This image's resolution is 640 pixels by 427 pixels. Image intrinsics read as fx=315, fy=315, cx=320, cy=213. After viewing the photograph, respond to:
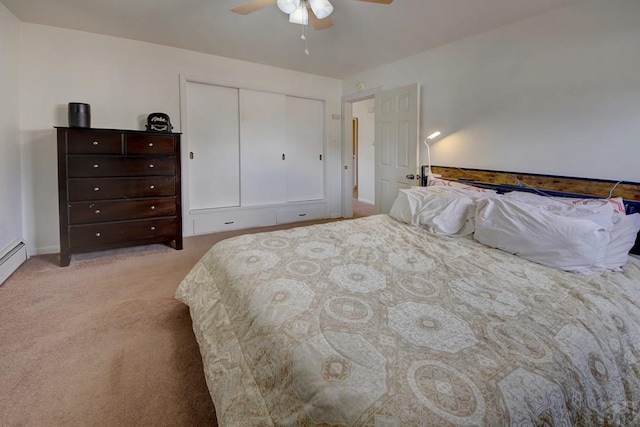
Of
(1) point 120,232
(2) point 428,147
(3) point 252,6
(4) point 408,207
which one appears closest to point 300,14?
(3) point 252,6

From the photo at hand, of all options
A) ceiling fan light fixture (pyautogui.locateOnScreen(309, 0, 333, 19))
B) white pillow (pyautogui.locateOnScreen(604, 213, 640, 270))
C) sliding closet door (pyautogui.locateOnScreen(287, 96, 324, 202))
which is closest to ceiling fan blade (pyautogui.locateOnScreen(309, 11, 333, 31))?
ceiling fan light fixture (pyautogui.locateOnScreen(309, 0, 333, 19))

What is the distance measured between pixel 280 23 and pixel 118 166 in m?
2.22

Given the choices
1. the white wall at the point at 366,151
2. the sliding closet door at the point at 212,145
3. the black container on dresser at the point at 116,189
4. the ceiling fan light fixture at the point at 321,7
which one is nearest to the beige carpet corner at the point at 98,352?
the black container on dresser at the point at 116,189

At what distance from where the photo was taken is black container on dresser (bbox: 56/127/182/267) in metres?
3.08

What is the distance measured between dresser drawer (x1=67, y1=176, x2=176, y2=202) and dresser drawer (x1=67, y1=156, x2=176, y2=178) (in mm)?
63

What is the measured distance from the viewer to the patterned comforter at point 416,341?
82cm

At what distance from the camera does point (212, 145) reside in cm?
436

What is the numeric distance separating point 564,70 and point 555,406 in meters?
2.76

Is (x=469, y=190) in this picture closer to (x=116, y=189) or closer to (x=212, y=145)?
(x=212, y=145)

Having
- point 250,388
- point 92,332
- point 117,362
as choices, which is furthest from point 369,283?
point 92,332

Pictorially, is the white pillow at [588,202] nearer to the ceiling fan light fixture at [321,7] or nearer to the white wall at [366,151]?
the ceiling fan light fixture at [321,7]

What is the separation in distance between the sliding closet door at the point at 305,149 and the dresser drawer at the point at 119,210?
6.64ft

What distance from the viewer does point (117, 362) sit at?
1.74 metres

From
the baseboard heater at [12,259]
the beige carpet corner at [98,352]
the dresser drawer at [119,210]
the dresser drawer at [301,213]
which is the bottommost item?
the beige carpet corner at [98,352]
